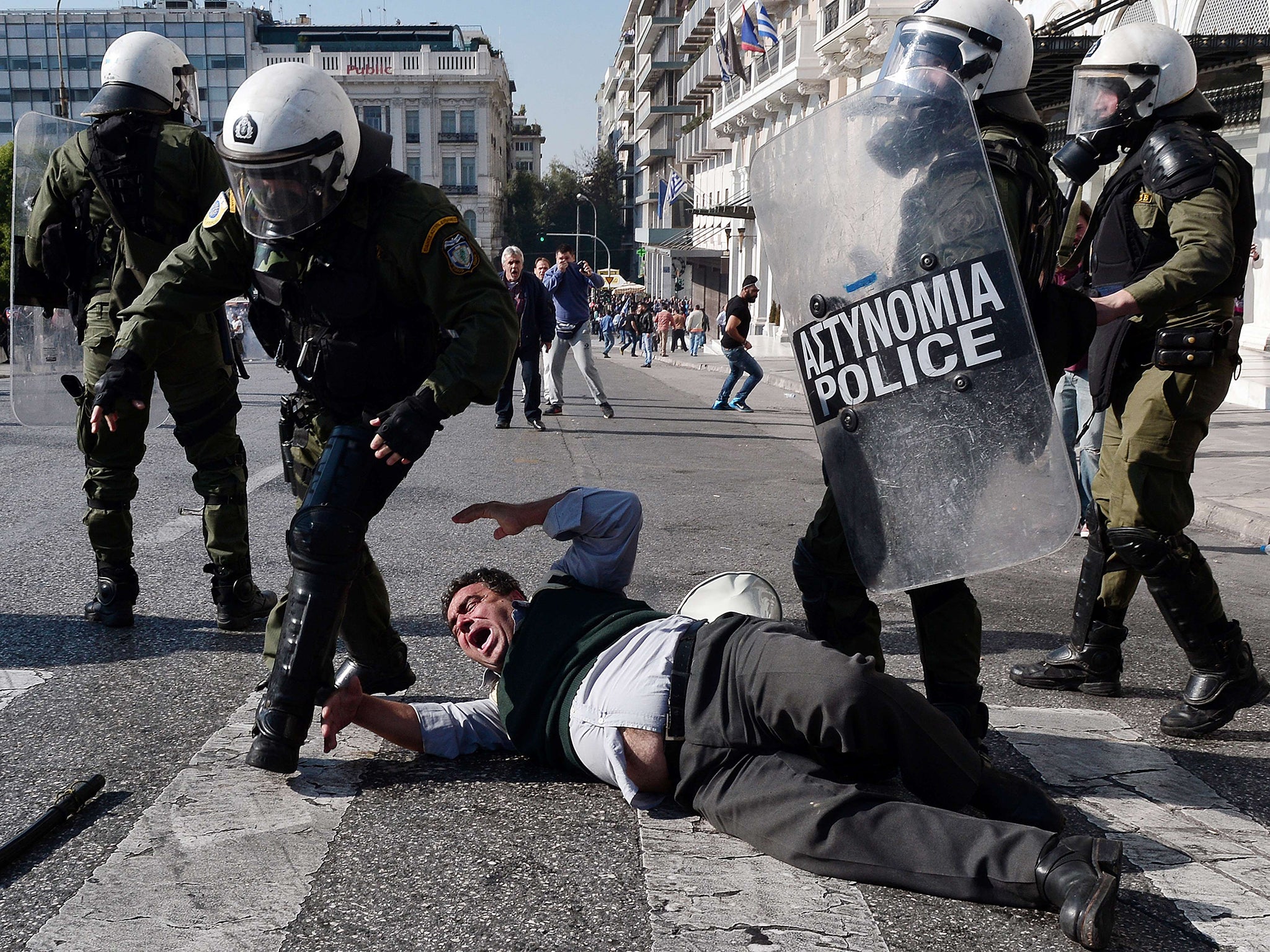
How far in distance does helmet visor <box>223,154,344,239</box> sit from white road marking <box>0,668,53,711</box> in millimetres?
1563

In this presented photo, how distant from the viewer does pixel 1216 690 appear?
11.2 ft

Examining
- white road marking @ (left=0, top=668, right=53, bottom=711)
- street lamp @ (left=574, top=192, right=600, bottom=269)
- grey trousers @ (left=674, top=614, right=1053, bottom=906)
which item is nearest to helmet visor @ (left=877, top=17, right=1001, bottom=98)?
grey trousers @ (left=674, top=614, right=1053, bottom=906)

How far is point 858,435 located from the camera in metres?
2.93

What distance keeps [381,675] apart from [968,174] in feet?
6.56

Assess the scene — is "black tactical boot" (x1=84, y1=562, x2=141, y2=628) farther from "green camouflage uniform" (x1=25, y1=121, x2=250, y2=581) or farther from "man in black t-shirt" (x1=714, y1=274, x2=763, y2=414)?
"man in black t-shirt" (x1=714, y1=274, x2=763, y2=414)

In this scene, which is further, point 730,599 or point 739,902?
point 730,599

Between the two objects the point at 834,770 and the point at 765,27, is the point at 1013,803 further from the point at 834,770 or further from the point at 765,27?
the point at 765,27

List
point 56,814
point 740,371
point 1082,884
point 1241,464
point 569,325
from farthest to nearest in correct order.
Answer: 1. point 740,371
2. point 569,325
3. point 1241,464
4. point 56,814
5. point 1082,884

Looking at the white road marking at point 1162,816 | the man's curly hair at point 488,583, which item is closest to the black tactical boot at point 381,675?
the man's curly hair at point 488,583

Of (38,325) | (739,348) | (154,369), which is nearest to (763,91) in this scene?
(739,348)

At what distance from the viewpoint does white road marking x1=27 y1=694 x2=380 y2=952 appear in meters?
2.15

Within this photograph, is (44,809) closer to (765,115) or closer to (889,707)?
(889,707)

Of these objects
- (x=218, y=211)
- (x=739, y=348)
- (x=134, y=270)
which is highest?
(x=218, y=211)

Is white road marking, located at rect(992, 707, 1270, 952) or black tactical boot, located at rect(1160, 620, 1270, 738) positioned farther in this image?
black tactical boot, located at rect(1160, 620, 1270, 738)
